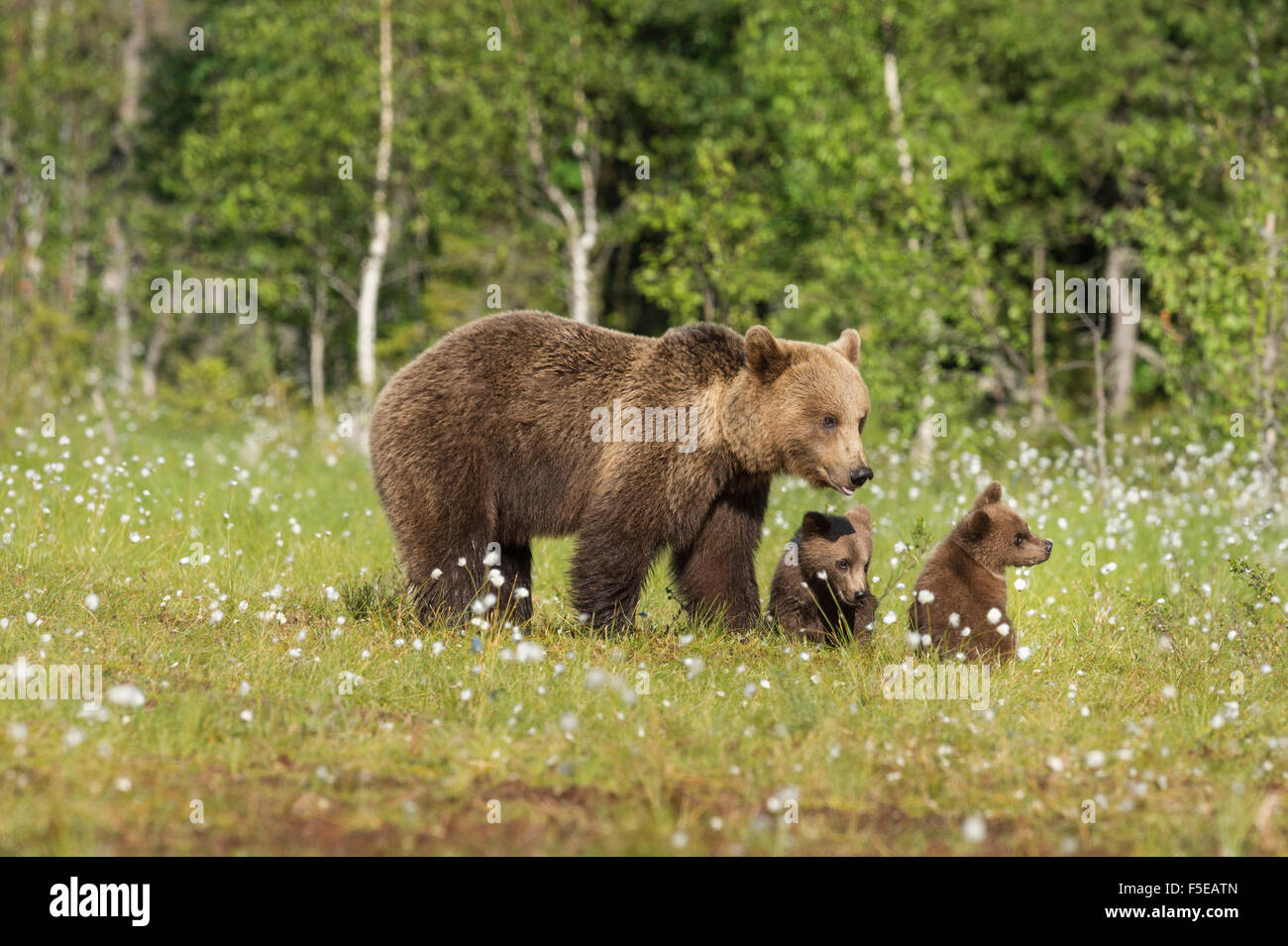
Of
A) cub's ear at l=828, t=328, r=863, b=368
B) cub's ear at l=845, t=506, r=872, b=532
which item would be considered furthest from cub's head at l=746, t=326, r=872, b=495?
cub's ear at l=845, t=506, r=872, b=532

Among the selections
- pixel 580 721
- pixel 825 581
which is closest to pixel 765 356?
pixel 825 581

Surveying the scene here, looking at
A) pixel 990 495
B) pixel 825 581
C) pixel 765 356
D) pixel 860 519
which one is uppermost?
pixel 765 356

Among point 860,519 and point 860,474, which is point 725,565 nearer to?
point 860,519

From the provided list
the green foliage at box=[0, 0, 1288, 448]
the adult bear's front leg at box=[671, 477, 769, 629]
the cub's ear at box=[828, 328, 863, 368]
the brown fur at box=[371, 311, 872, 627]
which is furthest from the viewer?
the green foliage at box=[0, 0, 1288, 448]

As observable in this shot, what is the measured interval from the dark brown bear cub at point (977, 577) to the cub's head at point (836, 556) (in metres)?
0.32

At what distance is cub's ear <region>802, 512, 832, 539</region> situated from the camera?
272 inches

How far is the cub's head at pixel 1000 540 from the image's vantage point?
6.82 meters

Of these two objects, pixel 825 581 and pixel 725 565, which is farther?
pixel 725 565

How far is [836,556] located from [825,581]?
0.59 ft

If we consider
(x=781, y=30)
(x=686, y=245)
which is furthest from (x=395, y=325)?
(x=686, y=245)

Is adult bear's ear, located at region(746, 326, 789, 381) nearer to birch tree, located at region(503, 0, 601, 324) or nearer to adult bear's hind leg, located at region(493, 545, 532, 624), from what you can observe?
adult bear's hind leg, located at region(493, 545, 532, 624)

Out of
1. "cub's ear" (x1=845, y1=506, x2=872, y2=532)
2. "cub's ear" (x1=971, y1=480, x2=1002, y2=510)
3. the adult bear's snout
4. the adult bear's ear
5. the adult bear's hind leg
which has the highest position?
the adult bear's ear

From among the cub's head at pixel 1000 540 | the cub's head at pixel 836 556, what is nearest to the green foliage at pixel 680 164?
the cub's head at pixel 1000 540

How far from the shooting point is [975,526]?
6832 mm
